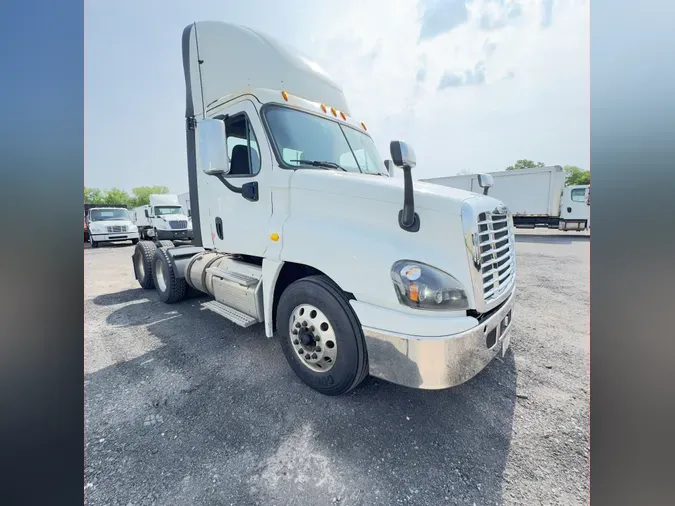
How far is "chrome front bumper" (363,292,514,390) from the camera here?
2.01m

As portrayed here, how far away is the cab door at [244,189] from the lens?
3.11 m

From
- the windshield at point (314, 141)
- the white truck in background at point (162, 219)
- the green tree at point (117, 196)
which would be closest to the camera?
the windshield at point (314, 141)

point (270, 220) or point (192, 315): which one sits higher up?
point (270, 220)

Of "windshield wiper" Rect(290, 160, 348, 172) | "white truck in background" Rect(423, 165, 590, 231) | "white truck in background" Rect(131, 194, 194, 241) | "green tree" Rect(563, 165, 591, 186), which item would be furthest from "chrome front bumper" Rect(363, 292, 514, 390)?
"white truck in background" Rect(423, 165, 590, 231)

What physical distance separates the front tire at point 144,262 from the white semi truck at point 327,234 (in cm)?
270

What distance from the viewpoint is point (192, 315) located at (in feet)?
16.1

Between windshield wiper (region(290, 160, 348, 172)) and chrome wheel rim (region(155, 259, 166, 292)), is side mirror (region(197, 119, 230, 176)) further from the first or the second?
chrome wheel rim (region(155, 259, 166, 292))

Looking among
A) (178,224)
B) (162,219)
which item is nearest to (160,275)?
(178,224)

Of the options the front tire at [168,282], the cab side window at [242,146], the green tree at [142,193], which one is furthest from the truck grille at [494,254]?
the green tree at [142,193]

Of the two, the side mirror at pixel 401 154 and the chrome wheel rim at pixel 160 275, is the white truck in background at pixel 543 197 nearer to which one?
the chrome wheel rim at pixel 160 275
